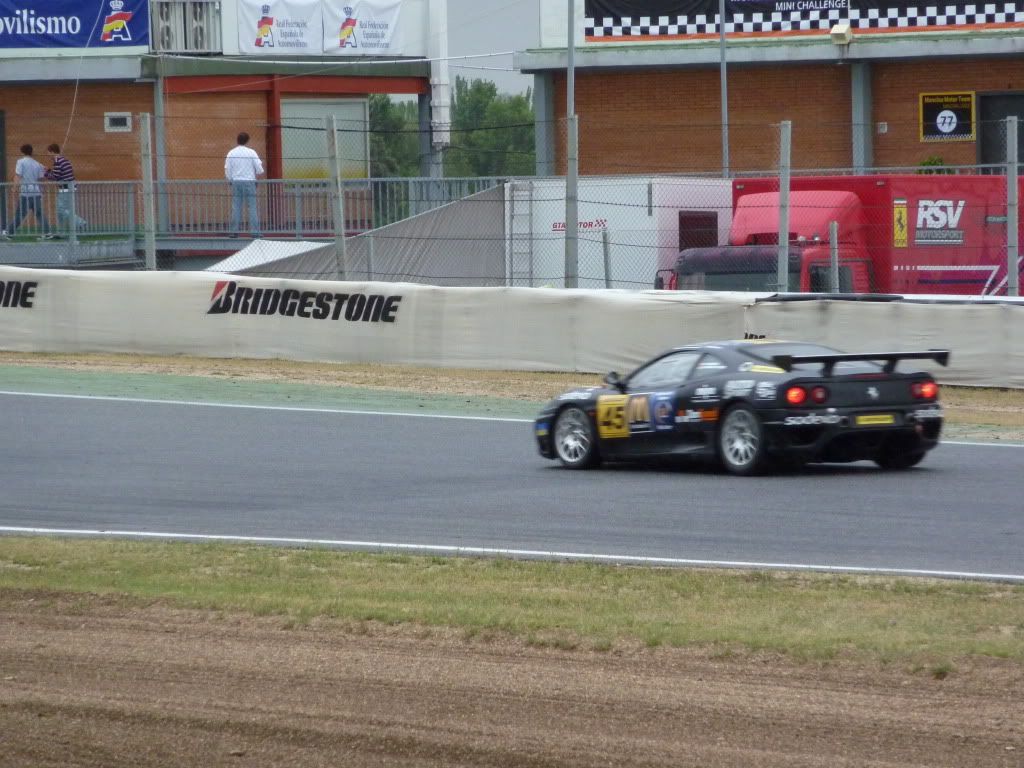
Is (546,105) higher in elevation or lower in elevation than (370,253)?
higher

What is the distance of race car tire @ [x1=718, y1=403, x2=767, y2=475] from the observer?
1262 cm

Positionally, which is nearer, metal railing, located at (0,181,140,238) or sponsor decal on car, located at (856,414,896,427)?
sponsor decal on car, located at (856,414,896,427)

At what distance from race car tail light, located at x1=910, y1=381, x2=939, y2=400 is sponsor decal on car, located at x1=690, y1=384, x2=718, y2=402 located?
1.48 m

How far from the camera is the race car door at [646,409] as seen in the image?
1324cm

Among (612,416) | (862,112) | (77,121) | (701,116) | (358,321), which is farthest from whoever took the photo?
(701,116)

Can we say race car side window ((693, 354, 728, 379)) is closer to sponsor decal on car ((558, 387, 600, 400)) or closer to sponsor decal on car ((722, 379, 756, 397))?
sponsor decal on car ((722, 379, 756, 397))

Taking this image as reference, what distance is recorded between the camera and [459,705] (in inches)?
250

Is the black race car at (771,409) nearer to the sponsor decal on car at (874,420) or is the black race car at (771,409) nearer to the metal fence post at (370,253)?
the sponsor decal on car at (874,420)

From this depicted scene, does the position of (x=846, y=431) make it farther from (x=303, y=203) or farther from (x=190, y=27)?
(x=190, y=27)

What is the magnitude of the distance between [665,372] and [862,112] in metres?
24.9

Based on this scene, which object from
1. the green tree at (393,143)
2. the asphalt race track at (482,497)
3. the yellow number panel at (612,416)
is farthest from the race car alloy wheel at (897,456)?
the green tree at (393,143)

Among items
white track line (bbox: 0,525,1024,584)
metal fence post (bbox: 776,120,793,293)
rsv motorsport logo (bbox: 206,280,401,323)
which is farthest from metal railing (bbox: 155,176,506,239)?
white track line (bbox: 0,525,1024,584)

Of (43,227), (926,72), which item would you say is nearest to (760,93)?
(926,72)

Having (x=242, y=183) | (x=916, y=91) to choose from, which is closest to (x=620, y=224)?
(x=242, y=183)
